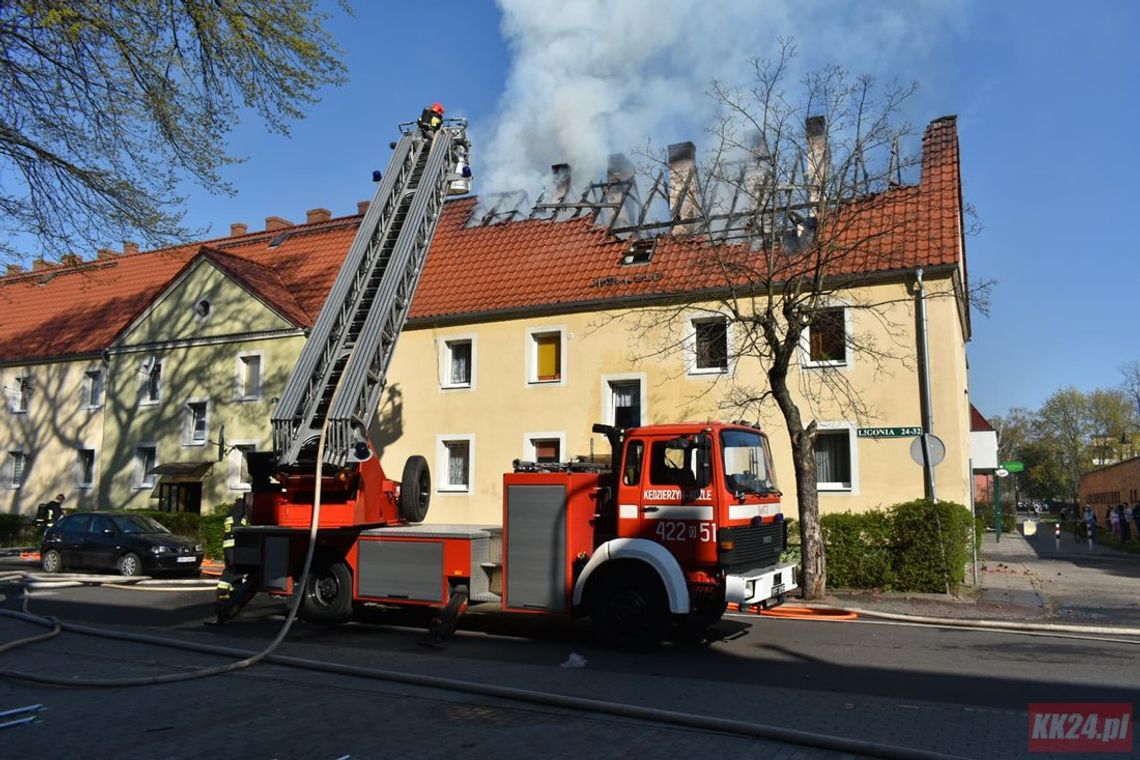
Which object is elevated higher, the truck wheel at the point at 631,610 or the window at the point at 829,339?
the window at the point at 829,339

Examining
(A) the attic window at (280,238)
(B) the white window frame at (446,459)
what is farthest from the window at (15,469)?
(B) the white window frame at (446,459)

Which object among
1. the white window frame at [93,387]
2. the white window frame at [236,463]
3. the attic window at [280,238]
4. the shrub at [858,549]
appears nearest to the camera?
the shrub at [858,549]

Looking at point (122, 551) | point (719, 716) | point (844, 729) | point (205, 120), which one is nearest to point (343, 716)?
point (719, 716)

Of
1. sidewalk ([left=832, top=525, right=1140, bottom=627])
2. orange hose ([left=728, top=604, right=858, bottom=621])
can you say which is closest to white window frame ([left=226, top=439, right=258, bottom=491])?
orange hose ([left=728, top=604, right=858, bottom=621])

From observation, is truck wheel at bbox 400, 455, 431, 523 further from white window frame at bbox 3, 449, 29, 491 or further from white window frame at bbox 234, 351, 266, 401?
white window frame at bbox 3, 449, 29, 491

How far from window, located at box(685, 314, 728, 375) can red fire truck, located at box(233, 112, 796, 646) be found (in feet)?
29.1

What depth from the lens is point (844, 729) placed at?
6.03 m

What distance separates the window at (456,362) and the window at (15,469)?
18110 mm

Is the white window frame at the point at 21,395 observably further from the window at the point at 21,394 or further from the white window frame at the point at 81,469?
the white window frame at the point at 81,469

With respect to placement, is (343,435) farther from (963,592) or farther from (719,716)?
(963,592)

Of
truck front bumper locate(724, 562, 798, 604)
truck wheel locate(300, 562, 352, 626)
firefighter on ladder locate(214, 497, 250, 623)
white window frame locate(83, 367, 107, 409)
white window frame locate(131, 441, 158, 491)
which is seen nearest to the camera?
truck front bumper locate(724, 562, 798, 604)

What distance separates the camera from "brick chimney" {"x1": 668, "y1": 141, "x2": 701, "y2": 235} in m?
17.2

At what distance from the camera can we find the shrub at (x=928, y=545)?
1492 cm

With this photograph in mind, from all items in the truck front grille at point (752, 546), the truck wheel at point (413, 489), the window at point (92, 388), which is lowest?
the truck front grille at point (752, 546)
